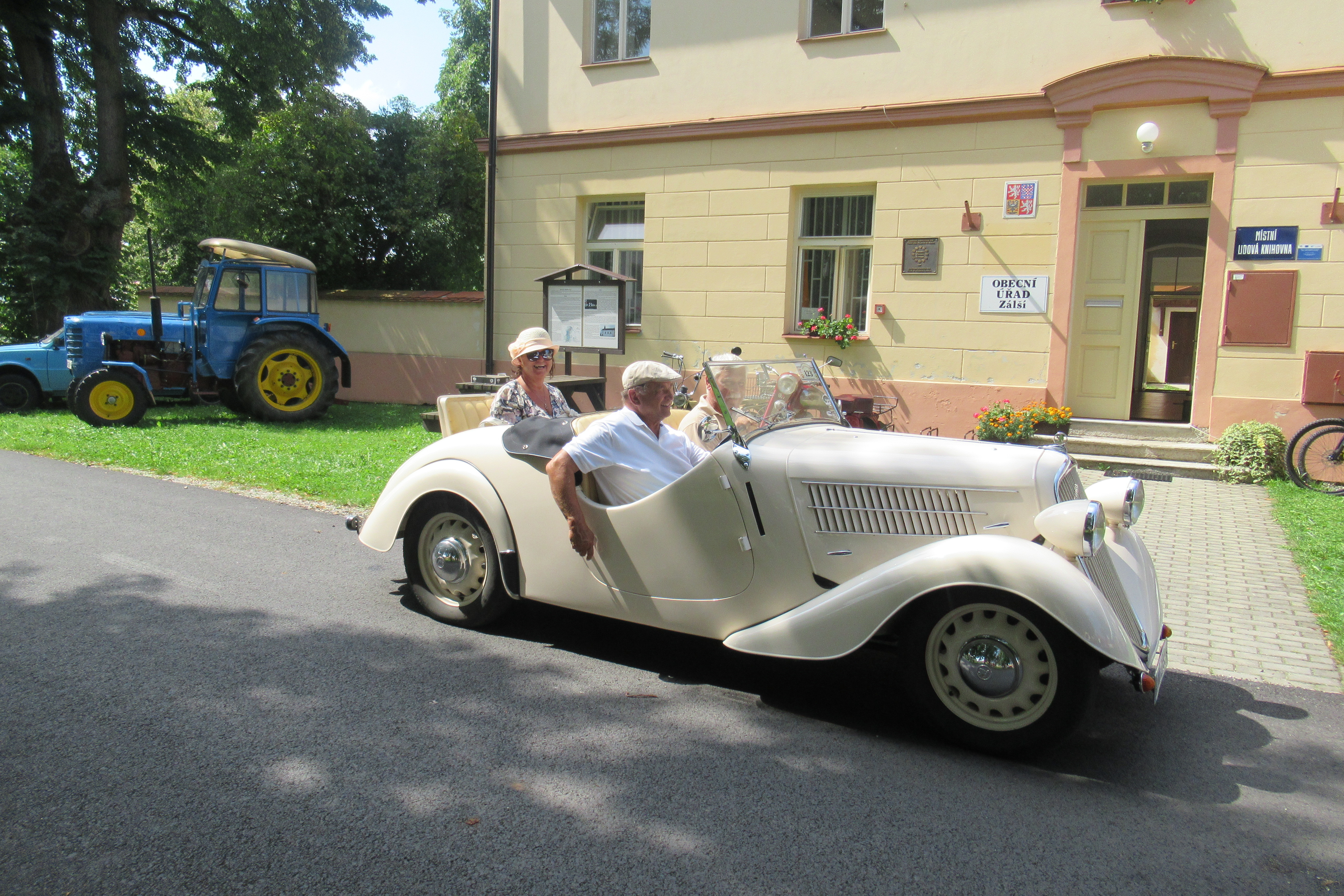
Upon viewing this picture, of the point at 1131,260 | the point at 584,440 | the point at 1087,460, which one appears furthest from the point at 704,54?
the point at 584,440

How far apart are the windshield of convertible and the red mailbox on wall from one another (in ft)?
24.5

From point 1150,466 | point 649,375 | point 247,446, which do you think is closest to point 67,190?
point 247,446

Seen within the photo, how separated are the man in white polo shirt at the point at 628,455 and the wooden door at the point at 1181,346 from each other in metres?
8.71

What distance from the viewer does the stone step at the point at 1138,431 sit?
32.2 feet

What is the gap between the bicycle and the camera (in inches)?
341

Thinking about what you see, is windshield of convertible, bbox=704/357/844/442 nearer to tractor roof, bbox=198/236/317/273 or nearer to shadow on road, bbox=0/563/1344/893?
shadow on road, bbox=0/563/1344/893

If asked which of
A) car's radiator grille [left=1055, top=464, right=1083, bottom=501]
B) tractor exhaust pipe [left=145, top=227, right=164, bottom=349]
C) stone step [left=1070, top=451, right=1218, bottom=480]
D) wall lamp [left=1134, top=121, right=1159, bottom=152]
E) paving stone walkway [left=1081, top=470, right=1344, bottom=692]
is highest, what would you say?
wall lamp [left=1134, top=121, right=1159, bottom=152]

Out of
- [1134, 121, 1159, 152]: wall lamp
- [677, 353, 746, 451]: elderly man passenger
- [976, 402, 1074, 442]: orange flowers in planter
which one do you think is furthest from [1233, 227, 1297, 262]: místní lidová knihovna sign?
[677, 353, 746, 451]: elderly man passenger

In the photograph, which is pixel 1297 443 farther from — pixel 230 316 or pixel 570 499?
pixel 230 316

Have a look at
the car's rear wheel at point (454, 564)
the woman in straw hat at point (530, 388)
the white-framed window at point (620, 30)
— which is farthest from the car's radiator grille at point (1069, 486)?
the white-framed window at point (620, 30)

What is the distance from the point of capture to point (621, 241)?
1323cm

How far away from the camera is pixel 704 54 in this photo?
12266mm

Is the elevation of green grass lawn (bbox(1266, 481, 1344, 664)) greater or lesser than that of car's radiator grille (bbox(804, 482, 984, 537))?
lesser

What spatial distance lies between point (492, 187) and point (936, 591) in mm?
11968
